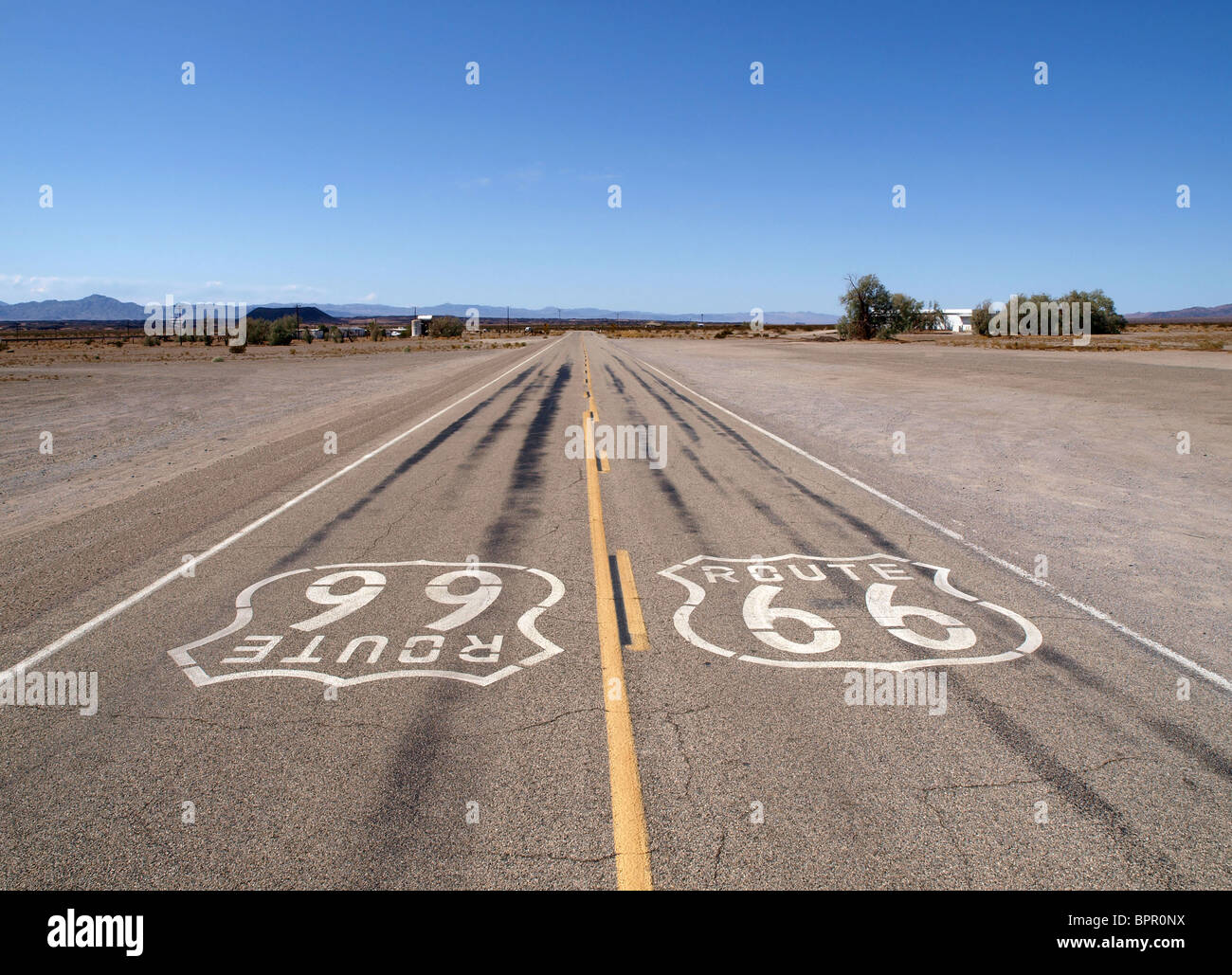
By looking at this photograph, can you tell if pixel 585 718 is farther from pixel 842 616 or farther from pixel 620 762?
pixel 842 616

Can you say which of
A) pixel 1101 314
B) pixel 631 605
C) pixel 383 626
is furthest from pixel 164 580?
pixel 1101 314

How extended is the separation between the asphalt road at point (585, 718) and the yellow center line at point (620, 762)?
0.06ft

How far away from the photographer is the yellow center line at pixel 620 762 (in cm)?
330

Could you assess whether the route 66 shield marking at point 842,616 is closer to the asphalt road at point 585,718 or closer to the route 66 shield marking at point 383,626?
the asphalt road at point 585,718

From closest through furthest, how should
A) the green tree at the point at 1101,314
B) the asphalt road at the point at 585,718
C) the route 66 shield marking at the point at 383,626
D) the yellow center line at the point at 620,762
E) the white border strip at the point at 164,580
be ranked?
1. the yellow center line at the point at 620,762
2. the asphalt road at the point at 585,718
3. the route 66 shield marking at the point at 383,626
4. the white border strip at the point at 164,580
5. the green tree at the point at 1101,314

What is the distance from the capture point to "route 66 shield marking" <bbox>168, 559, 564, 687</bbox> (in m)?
5.25

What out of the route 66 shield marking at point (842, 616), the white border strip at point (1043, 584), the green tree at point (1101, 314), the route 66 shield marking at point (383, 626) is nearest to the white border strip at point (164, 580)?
the route 66 shield marking at point (383, 626)

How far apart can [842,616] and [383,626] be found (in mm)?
3666

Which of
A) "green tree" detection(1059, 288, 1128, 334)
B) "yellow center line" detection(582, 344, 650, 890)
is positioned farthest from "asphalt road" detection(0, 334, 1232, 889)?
"green tree" detection(1059, 288, 1128, 334)

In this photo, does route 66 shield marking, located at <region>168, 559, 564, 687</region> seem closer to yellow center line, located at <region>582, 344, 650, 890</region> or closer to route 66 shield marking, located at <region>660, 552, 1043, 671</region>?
yellow center line, located at <region>582, 344, 650, 890</region>

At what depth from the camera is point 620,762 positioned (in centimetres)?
411

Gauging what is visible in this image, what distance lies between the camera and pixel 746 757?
416cm

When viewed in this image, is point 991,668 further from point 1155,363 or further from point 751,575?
point 1155,363
